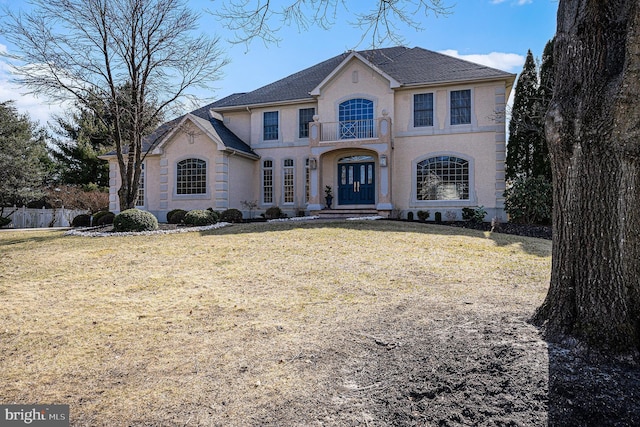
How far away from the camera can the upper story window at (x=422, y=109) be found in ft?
59.1

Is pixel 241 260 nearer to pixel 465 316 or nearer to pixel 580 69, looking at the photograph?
pixel 465 316

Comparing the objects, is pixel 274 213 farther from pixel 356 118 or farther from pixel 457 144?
pixel 457 144

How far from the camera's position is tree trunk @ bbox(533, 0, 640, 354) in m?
3.05

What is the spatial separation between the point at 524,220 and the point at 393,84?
8.28 m

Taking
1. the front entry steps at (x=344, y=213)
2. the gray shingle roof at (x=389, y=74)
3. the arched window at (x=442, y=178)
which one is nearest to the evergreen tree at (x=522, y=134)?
the gray shingle roof at (x=389, y=74)

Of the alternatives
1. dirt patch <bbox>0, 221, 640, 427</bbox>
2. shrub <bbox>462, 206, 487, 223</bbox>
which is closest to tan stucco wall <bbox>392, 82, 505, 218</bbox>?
shrub <bbox>462, 206, 487, 223</bbox>

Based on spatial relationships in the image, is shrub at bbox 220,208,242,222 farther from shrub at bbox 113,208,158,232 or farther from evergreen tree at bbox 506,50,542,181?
evergreen tree at bbox 506,50,542,181

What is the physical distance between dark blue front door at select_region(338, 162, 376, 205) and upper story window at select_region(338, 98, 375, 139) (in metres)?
1.67

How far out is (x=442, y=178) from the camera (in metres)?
17.9

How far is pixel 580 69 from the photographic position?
3432 mm

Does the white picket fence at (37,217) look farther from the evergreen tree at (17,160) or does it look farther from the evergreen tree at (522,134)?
the evergreen tree at (522,134)

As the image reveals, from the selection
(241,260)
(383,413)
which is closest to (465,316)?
(383,413)

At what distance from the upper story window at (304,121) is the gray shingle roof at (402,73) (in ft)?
2.44

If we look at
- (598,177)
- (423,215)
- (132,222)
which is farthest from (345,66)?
(598,177)
